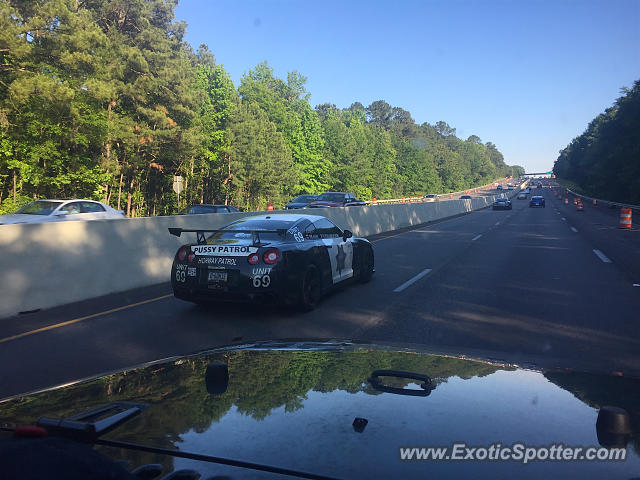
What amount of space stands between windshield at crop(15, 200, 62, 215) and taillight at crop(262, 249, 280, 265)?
11.8 meters

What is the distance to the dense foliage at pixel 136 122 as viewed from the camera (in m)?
30.4

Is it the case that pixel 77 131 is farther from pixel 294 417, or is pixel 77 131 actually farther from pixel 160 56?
pixel 294 417

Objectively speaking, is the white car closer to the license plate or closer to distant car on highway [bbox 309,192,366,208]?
the license plate

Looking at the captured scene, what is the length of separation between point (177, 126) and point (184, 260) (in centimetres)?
3990

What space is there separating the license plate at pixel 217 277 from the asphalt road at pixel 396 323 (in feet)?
2.02

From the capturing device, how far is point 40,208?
17.2 metres

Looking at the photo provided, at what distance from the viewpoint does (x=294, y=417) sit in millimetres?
2150

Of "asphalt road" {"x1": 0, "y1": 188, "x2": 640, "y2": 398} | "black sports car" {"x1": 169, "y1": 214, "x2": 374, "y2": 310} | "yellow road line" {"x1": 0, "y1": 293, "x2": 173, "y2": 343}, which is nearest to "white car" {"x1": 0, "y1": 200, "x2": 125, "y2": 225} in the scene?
"asphalt road" {"x1": 0, "y1": 188, "x2": 640, "y2": 398}

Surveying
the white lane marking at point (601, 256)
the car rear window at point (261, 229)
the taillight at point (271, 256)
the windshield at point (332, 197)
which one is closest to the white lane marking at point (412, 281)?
the car rear window at point (261, 229)

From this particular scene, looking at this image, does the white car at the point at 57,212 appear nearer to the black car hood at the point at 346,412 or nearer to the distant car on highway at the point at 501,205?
the black car hood at the point at 346,412

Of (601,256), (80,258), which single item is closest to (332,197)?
(601,256)

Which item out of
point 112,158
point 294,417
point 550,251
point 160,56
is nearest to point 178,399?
point 294,417

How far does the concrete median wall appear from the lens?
28.6 ft

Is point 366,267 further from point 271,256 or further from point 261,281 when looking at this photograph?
point 261,281
